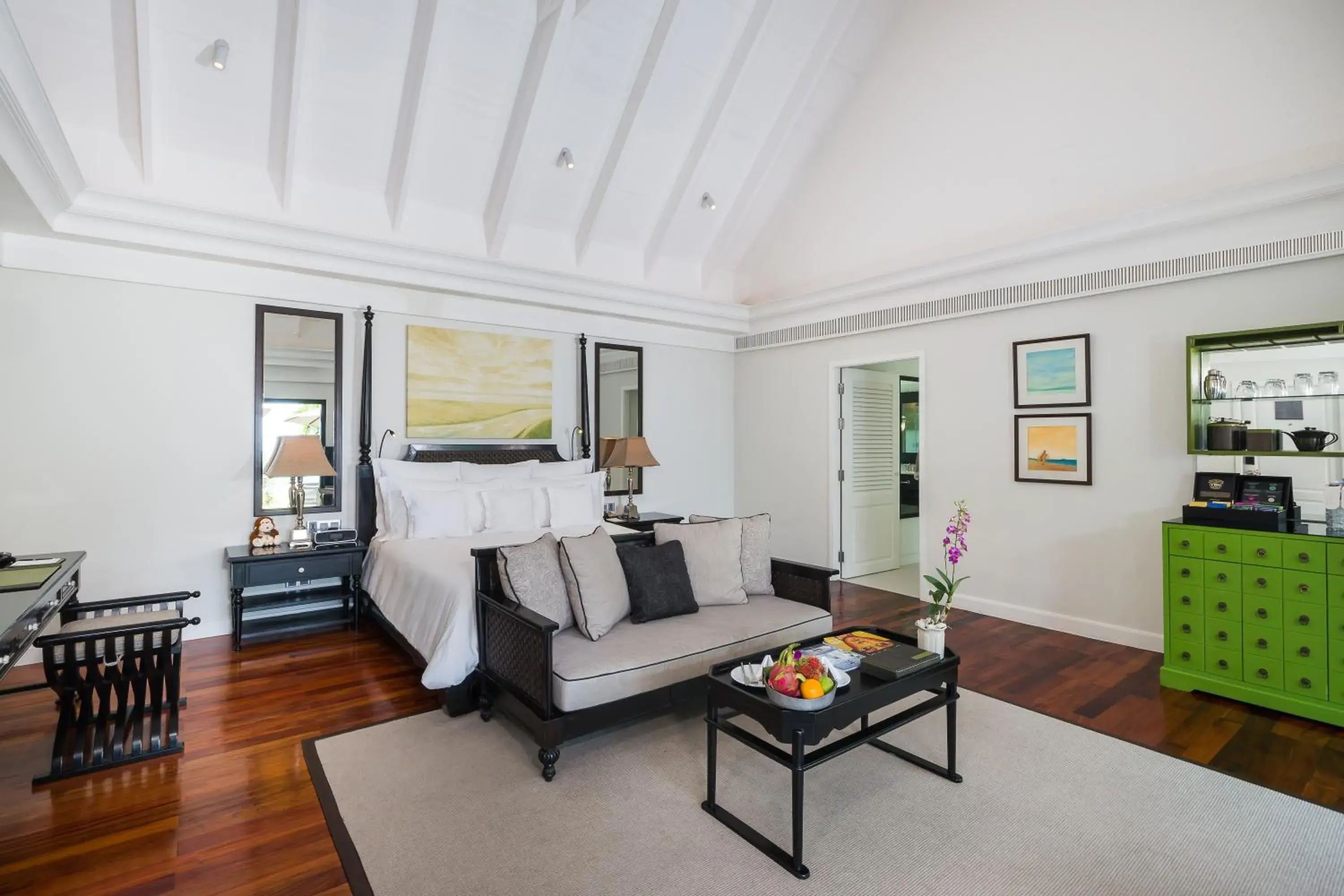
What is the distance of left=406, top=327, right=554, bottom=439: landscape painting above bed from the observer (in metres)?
5.28

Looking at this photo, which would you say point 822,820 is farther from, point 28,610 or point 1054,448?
point 1054,448

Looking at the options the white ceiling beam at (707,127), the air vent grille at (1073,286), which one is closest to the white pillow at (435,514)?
the white ceiling beam at (707,127)

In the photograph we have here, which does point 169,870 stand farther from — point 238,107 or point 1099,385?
point 1099,385

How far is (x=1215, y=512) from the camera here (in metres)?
3.50

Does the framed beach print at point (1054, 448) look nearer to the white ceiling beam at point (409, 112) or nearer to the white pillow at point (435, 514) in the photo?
the white pillow at point (435, 514)

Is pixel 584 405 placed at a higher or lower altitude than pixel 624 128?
lower

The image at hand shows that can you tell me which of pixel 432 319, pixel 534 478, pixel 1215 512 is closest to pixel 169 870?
pixel 534 478

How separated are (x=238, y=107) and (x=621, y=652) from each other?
415 cm

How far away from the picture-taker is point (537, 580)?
10.0 feet

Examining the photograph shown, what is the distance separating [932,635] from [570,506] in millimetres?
3032

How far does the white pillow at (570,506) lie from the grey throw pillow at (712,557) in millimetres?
1538

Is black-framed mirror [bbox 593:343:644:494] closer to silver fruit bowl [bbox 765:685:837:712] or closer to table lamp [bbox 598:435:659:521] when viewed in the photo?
table lamp [bbox 598:435:659:521]

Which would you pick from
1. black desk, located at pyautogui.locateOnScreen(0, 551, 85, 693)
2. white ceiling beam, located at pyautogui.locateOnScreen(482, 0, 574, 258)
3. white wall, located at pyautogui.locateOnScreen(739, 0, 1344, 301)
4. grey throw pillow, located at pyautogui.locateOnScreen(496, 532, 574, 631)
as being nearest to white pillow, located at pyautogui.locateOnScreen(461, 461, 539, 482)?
white ceiling beam, located at pyautogui.locateOnScreen(482, 0, 574, 258)

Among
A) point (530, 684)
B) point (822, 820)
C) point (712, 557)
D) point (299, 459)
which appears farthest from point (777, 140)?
point (822, 820)
